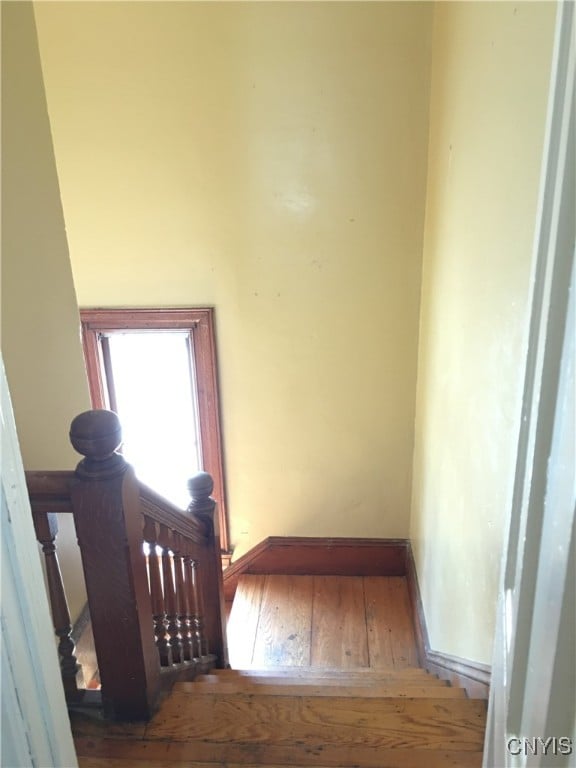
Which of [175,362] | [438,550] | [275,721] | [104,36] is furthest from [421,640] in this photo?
[104,36]

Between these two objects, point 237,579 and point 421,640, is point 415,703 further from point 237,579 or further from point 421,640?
point 237,579

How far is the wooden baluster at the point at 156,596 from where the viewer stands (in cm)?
149

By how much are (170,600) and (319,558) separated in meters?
2.07

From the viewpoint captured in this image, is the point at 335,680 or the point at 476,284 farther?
the point at 335,680

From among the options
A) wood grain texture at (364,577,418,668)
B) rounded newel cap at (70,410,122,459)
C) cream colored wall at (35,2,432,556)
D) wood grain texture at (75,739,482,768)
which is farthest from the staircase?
cream colored wall at (35,2,432,556)

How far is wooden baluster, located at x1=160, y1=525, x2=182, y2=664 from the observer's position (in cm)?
162

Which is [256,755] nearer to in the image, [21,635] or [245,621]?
[21,635]

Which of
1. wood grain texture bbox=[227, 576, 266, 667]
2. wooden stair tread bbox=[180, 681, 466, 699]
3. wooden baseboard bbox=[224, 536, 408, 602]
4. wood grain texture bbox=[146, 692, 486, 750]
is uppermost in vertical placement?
wood grain texture bbox=[146, 692, 486, 750]

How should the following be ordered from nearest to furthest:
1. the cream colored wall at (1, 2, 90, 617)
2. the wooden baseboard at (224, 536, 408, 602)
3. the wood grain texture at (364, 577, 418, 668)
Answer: the cream colored wall at (1, 2, 90, 617)
the wood grain texture at (364, 577, 418, 668)
the wooden baseboard at (224, 536, 408, 602)

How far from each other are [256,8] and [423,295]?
1.54 meters

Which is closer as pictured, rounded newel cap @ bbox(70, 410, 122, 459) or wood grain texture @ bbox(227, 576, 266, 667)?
rounded newel cap @ bbox(70, 410, 122, 459)

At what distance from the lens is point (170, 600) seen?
67.2 inches

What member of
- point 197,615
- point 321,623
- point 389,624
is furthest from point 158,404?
point 389,624

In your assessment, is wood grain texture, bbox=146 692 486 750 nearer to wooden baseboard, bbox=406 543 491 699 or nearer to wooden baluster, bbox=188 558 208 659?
wooden baseboard, bbox=406 543 491 699
